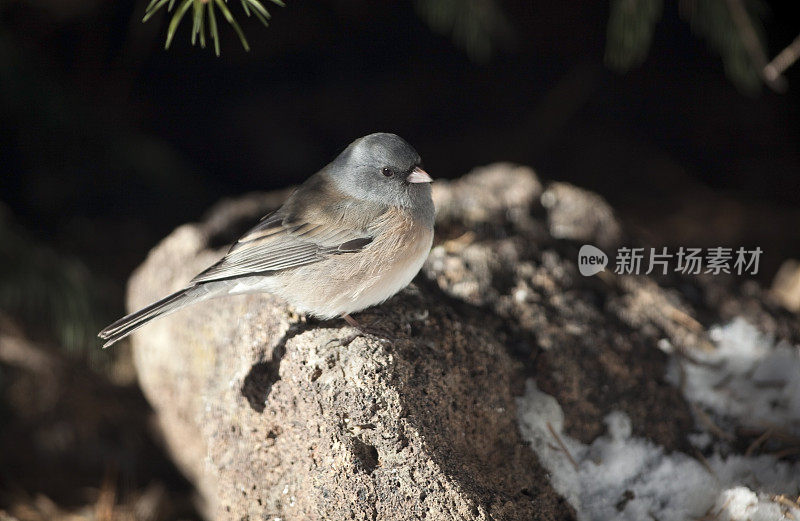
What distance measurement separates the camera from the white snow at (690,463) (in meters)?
2.25

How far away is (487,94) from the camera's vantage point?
5.65 m

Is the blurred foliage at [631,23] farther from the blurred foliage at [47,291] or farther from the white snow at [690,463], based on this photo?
the blurred foliage at [47,291]

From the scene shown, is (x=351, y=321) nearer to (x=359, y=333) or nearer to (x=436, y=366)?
(x=359, y=333)

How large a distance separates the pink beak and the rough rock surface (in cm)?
45

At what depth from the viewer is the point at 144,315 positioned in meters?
2.31

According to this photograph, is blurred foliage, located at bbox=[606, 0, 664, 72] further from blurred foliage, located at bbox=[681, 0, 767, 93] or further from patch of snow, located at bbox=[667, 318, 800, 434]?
patch of snow, located at bbox=[667, 318, 800, 434]

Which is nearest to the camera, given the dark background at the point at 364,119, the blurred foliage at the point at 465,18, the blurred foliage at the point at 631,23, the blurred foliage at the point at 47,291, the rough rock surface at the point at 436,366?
the rough rock surface at the point at 436,366

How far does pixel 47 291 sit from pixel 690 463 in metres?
3.04

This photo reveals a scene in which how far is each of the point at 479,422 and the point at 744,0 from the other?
6.83 ft

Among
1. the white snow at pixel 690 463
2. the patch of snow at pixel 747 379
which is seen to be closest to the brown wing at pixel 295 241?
the white snow at pixel 690 463

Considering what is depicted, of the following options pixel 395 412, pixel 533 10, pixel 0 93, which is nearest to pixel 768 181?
pixel 533 10

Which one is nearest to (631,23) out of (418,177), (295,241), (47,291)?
(418,177)

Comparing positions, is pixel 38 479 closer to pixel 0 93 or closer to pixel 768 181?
pixel 0 93

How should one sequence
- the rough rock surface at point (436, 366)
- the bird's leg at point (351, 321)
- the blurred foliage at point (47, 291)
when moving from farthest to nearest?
1. the blurred foliage at point (47, 291)
2. the bird's leg at point (351, 321)
3. the rough rock surface at point (436, 366)
